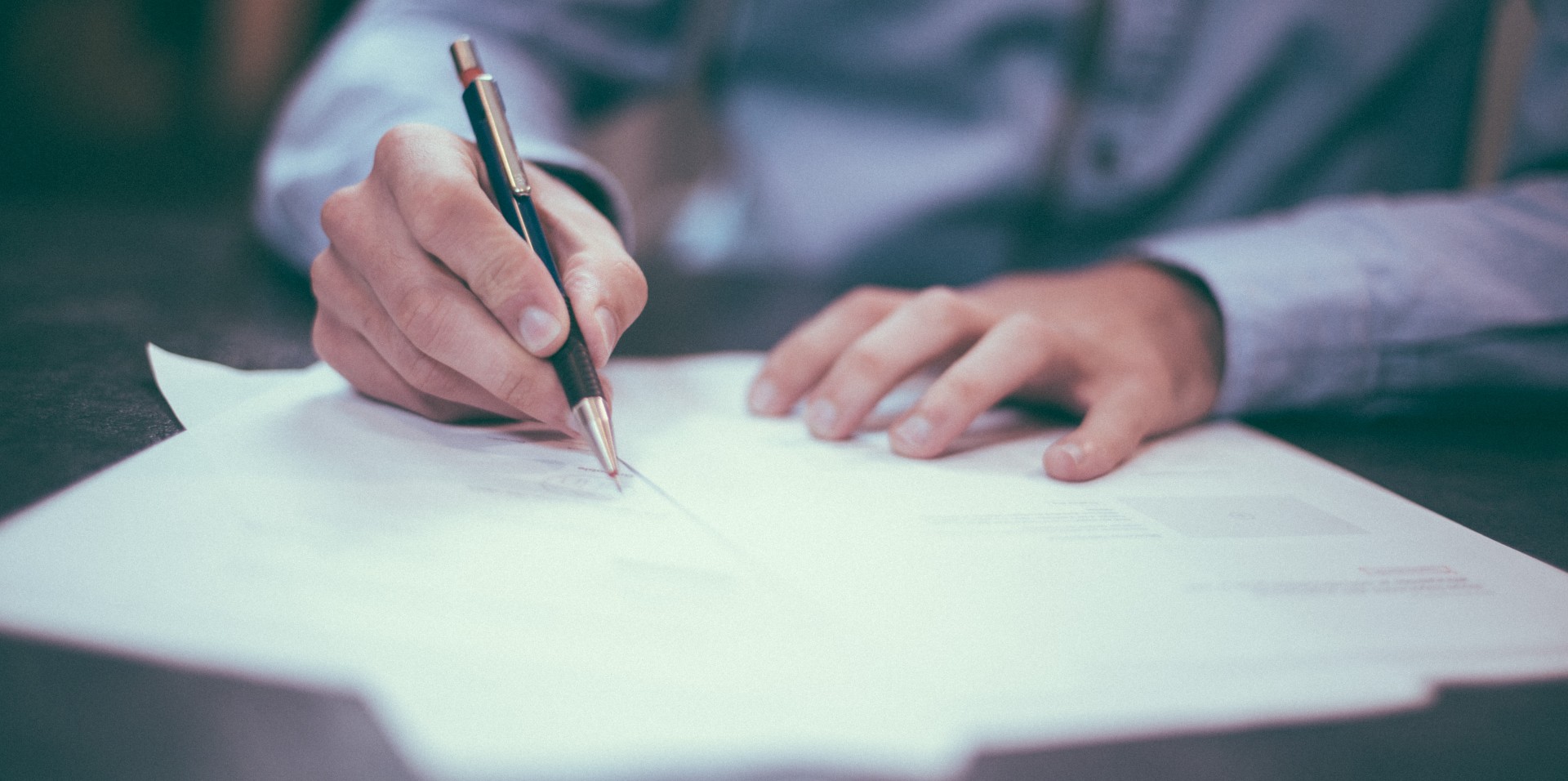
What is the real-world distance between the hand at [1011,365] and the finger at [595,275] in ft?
0.30

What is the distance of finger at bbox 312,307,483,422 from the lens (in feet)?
1.18

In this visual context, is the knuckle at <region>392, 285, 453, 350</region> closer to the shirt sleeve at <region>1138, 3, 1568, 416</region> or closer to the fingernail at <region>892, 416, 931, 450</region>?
the fingernail at <region>892, 416, 931, 450</region>

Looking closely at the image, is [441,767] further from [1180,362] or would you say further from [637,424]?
[1180,362]

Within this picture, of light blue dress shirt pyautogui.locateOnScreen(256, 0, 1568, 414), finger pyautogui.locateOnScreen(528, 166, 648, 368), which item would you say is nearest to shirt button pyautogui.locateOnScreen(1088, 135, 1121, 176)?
light blue dress shirt pyautogui.locateOnScreen(256, 0, 1568, 414)

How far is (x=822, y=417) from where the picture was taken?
1.25 ft

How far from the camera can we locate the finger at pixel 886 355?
1.26ft

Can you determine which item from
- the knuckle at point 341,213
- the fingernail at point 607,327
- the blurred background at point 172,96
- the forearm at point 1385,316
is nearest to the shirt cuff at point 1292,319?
the forearm at point 1385,316

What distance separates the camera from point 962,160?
0.72 m

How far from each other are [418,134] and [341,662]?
23cm

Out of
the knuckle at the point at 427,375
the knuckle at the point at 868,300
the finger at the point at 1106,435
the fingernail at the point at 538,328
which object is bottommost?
the finger at the point at 1106,435

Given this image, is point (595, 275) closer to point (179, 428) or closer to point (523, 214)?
point (523, 214)

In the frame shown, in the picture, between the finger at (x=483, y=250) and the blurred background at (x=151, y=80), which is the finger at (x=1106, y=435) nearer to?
the finger at (x=483, y=250)

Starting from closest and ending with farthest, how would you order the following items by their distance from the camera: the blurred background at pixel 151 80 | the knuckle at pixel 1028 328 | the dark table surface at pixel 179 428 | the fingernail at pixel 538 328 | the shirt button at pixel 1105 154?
the dark table surface at pixel 179 428 < the fingernail at pixel 538 328 < the knuckle at pixel 1028 328 < the shirt button at pixel 1105 154 < the blurred background at pixel 151 80

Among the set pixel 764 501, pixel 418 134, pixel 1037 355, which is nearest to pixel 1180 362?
pixel 1037 355
